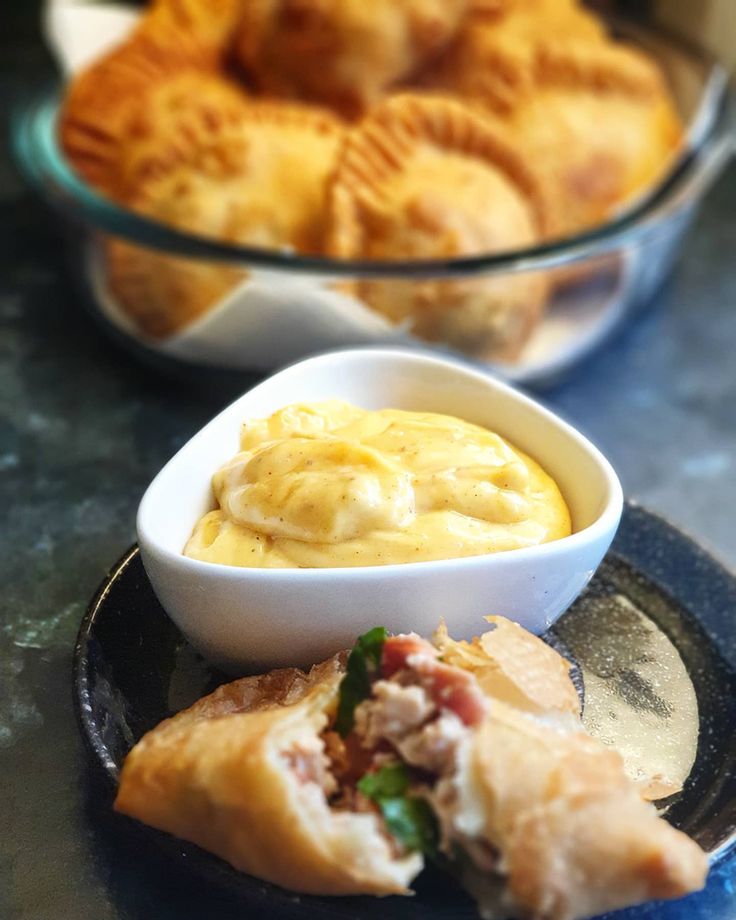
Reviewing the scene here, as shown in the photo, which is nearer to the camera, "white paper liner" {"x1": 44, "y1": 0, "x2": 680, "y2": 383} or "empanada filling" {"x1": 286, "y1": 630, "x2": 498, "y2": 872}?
"empanada filling" {"x1": 286, "y1": 630, "x2": 498, "y2": 872}

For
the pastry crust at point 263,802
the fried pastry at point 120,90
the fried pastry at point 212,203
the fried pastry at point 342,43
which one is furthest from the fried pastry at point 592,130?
the pastry crust at point 263,802

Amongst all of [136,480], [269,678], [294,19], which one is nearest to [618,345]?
[294,19]

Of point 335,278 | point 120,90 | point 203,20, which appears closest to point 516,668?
point 335,278

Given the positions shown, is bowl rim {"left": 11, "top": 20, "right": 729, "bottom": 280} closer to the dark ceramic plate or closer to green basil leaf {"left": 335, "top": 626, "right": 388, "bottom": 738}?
the dark ceramic plate

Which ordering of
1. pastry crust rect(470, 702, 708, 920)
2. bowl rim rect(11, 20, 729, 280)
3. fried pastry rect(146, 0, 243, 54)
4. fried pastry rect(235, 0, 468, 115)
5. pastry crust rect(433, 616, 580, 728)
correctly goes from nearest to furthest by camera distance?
pastry crust rect(470, 702, 708, 920), pastry crust rect(433, 616, 580, 728), bowl rim rect(11, 20, 729, 280), fried pastry rect(235, 0, 468, 115), fried pastry rect(146, 0, 243, 54)

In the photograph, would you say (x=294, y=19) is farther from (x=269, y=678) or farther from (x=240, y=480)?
(x=269, y=678)

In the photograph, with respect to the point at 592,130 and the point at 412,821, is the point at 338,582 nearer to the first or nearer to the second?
the point at 412,821

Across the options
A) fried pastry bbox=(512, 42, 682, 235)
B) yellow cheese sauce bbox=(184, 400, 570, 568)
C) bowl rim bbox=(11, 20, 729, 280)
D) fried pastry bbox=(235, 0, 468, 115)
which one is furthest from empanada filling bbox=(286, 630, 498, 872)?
fried pastry bbox=(235, 0, 468, 115)
